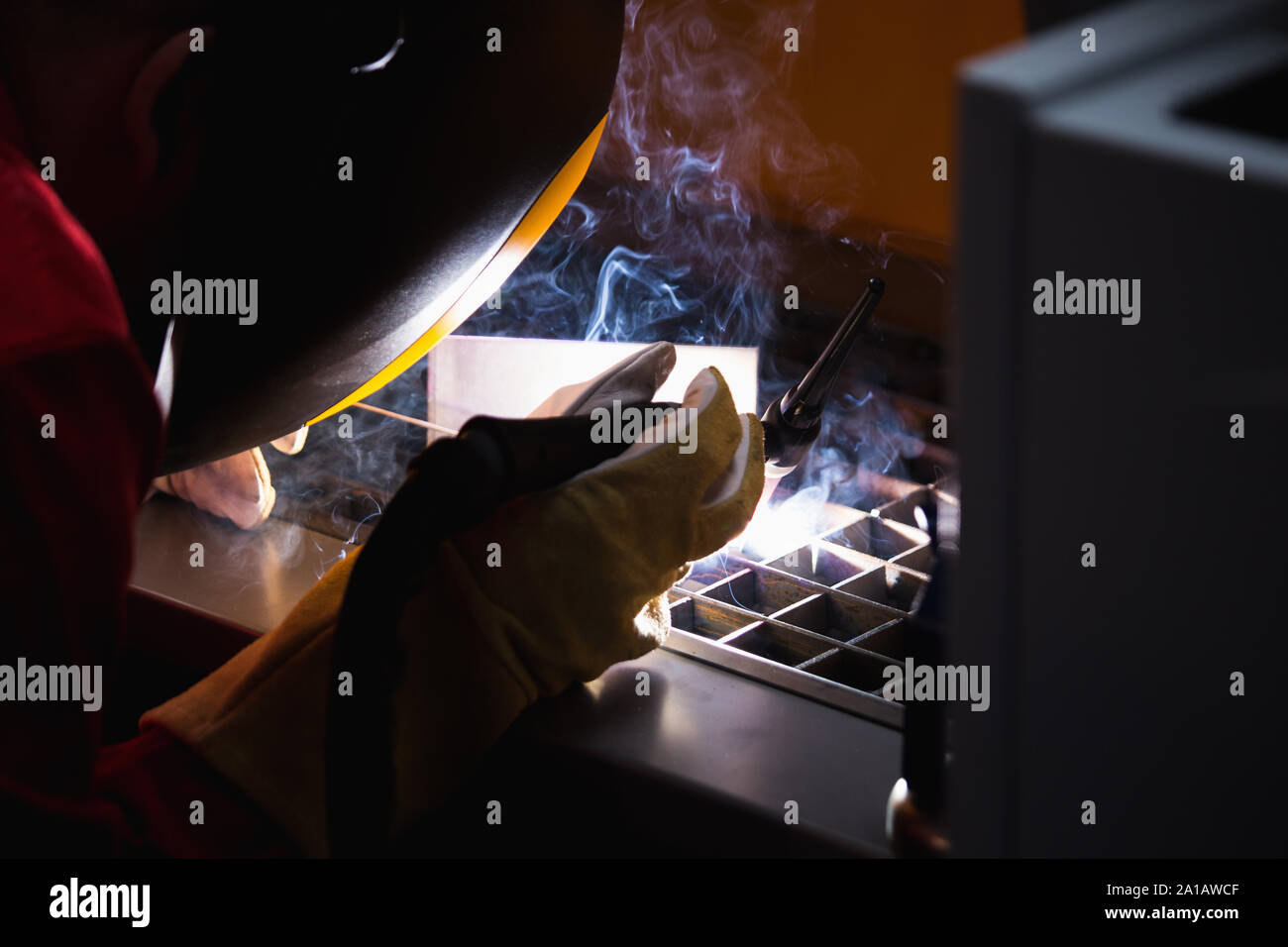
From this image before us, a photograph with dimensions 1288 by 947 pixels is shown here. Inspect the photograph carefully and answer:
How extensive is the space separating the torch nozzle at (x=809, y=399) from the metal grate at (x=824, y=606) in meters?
0.14

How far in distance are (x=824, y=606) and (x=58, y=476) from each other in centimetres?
70

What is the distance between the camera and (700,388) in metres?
0.92

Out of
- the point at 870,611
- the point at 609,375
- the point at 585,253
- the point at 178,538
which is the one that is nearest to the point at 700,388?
the point at 609,375

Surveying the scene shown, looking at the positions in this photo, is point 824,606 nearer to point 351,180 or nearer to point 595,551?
point 595,551

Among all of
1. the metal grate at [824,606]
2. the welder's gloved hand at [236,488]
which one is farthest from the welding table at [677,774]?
the welder's gloved hand at [236,488]

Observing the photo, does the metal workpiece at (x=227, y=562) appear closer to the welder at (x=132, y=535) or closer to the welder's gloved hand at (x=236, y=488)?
the welder's gloved hand at (x=236, y=488)

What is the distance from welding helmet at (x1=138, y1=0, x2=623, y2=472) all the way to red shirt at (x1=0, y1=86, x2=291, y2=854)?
13cm

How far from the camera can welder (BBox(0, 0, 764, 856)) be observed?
66 cm

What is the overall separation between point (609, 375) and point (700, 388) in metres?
0.09

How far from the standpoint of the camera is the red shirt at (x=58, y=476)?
64cm

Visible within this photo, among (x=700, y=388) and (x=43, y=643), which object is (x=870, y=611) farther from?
(x=43, y=643)

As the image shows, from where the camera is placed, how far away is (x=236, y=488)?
1.16m

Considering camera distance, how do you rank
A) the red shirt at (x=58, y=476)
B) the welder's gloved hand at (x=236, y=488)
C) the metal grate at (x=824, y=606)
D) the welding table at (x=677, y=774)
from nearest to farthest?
the red shirt at (x=58, y=476), the welding table at (x=677, y=774), the metal grate at (x=824, y=606), the welder's gloved hand at (x=236, y=488)

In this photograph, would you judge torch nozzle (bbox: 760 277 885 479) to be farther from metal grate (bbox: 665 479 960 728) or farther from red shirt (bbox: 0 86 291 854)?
red shirt (bbox: 0 86 291 854)
